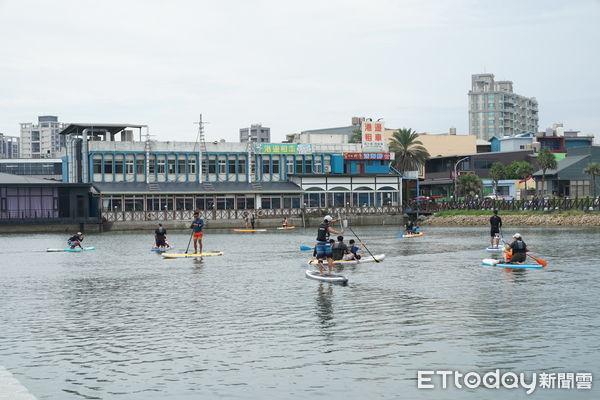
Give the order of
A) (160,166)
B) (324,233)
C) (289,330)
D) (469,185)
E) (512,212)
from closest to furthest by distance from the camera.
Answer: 1. (289,330)
2. (324,233)
3. (512,212)
4. (160,166)
5. (469,185)

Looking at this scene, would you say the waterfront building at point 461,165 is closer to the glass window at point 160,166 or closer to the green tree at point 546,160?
the green tree at point 546,160

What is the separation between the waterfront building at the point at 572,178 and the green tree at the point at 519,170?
623cm

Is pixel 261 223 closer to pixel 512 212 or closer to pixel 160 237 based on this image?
pixel 512 212

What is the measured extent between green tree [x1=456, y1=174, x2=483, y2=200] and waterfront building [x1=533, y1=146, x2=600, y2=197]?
8876mm

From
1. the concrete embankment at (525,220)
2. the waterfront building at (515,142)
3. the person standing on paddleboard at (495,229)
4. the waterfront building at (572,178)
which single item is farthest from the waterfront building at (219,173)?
the person standing on paddleboard at (495,229)

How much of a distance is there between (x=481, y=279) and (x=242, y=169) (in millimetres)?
79617

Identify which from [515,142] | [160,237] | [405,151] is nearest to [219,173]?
[405,151]

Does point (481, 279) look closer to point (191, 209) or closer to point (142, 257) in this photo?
point (142, 257)

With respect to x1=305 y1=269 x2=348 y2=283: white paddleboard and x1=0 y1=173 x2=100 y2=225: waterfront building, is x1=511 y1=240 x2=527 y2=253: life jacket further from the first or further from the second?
x1=0 y1=173 x2=100 y2=225: waterfront building

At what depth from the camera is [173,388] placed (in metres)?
15.2

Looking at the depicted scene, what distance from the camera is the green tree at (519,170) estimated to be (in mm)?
119312

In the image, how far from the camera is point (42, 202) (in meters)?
93.1

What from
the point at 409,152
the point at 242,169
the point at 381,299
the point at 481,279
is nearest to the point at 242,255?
the point at 481,279

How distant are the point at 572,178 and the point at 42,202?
71.5 meters
